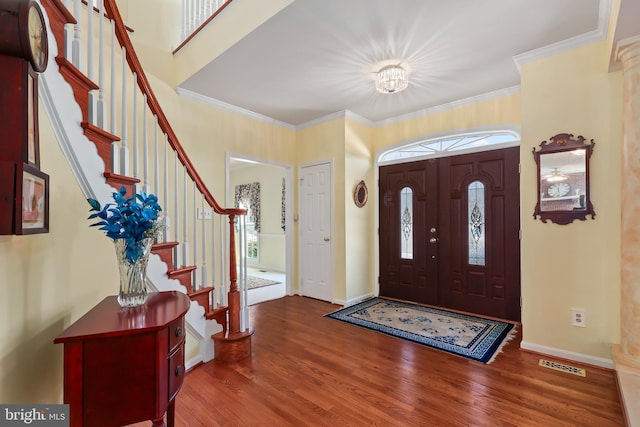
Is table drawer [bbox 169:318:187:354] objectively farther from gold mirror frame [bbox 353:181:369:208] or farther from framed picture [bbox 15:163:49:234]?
gold mirror frame [bbox 353:181:369:208]

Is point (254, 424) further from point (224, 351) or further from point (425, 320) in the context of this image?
point (425, 320)

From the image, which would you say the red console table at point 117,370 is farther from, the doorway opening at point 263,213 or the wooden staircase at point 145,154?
the doorway opening at point 263,213

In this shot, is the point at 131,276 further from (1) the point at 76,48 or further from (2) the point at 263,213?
(2) the point at 263,213

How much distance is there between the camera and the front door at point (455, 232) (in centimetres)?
360

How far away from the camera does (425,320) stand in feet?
11.7

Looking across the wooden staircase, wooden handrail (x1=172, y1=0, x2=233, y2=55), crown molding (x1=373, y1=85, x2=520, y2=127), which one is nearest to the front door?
crown molding (x1=373, y1=85, x2=520, y2=127)

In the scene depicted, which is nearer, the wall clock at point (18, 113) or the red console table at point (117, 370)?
the wall clock at point (18, 113)

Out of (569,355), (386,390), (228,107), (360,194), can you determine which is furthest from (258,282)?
(569,355)

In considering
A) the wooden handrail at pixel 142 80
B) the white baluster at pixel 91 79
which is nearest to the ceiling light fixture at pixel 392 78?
the wooden handrail at pixel 142 80

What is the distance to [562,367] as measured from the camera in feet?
8.02

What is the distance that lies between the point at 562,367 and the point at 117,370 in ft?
10.3

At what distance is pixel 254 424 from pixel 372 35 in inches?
119

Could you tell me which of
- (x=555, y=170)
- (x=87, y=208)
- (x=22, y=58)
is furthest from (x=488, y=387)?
(x=22, y=58)

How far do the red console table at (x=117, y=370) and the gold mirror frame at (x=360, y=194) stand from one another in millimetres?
3501
